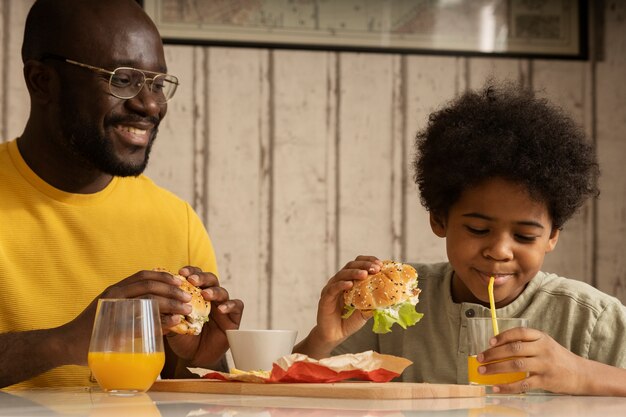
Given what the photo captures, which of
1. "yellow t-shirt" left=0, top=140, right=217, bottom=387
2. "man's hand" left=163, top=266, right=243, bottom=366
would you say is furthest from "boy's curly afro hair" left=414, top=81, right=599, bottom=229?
"yellow t-shirt" left=0, top=140, right=217, bottom=387

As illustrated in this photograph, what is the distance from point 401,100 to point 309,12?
0.43 m

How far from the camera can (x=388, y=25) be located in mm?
3424

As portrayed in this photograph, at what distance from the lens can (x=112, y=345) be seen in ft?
5.00

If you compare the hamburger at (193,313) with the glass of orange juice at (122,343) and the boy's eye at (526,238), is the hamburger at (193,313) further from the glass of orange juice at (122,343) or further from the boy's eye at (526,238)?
the boy's eye at (526,238)

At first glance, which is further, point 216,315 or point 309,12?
point 309,12

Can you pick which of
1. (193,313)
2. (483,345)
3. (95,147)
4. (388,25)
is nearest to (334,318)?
(193,313)

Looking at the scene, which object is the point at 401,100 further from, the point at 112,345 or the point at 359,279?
the point at 112,345

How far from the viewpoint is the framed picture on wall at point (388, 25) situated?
10.9 feet

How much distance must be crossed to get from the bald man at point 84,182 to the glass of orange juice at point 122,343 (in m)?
0.50

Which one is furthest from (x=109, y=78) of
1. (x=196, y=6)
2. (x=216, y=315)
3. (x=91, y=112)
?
(x=196, y=6)

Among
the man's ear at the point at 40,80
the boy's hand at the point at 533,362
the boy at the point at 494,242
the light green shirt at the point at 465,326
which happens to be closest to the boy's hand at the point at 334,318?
the boy at the point at 494,242

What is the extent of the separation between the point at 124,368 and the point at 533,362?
2.18 ft

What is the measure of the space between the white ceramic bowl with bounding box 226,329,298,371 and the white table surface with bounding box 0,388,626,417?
23 cm

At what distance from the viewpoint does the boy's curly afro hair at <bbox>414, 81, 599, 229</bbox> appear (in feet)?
6.70
